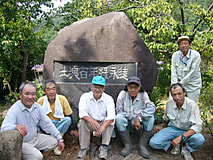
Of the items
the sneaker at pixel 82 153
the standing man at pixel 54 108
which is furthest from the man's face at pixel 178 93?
the standing man at pixel 54 108

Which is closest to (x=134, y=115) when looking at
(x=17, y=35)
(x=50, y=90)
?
(x=50, y=90)

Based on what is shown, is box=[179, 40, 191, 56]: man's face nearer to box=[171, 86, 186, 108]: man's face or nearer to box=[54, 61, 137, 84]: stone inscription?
box=[171, 86, 186, 108]: man's face

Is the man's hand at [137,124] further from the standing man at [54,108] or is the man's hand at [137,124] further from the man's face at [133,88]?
the standing man at [54,108]

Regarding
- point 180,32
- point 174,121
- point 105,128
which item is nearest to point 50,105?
point 105,128

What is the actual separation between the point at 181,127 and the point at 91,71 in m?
1.89

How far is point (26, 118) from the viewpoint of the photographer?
7.59 feet

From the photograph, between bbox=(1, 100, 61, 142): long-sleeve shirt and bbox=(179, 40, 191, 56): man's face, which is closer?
bbox=(1, 100, 61, 142): long-sleeve shirt

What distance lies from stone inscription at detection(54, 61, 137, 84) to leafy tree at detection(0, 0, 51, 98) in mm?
1750

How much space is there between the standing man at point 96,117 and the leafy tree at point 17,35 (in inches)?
119

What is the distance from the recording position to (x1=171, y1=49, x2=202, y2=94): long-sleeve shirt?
3.12m

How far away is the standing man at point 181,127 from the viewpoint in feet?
8.62

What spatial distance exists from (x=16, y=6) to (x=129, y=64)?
376 cm

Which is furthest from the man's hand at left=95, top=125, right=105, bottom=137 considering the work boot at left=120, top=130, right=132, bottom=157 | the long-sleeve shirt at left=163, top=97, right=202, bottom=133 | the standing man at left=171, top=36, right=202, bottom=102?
the standing man at left=171, top=36, right=202, bottom=102

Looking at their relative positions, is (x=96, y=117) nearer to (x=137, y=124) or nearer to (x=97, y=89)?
(x=97, y=89)
